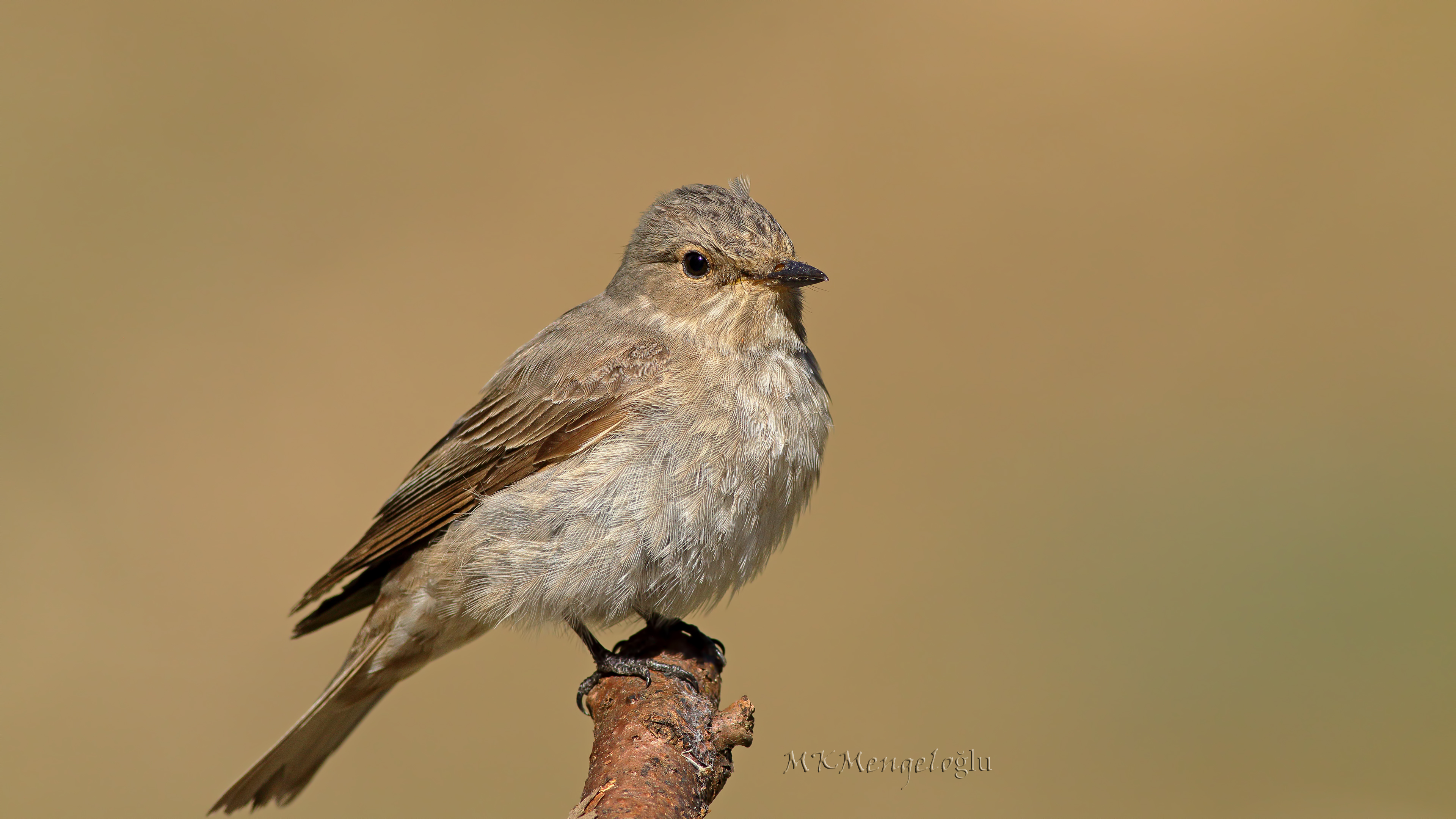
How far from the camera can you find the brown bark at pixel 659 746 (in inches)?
96.4

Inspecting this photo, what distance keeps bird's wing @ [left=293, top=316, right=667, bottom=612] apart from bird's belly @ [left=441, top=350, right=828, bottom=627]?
4.3 inches

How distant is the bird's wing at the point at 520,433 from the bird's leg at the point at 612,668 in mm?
681

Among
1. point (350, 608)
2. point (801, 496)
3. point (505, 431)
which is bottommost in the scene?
→ point (350, 608)

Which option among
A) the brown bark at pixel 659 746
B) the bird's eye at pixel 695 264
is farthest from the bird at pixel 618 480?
the brown bark at pixel 659 746

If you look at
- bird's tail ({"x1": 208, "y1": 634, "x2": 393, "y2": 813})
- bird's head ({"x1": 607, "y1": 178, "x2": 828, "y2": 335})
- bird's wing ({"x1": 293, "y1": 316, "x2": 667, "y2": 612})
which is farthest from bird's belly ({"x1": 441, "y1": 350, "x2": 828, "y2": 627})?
bird's tail ({"x1": 208, "y1": 634, "x2": 393, "y2": 813})

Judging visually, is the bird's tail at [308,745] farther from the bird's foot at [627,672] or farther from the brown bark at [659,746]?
the brown bark at [659,746]

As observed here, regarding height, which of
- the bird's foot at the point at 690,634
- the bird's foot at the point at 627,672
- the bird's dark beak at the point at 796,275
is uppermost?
the bird's dark beak at the point at 796,275

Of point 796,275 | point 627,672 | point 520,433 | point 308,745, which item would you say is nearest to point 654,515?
point 627,672

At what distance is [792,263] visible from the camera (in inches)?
167

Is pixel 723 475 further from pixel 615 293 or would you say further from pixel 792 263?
pixel 615 293

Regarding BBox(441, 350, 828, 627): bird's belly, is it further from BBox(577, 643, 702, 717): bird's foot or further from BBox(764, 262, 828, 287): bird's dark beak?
BBox(764, 262, 828, 287): bird's dark beak

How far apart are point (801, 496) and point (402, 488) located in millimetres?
1739

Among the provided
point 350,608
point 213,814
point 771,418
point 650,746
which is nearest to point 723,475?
point 771,418

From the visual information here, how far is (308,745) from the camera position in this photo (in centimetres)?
459
